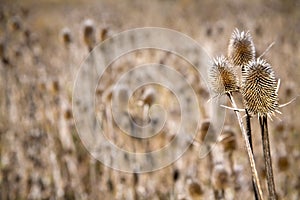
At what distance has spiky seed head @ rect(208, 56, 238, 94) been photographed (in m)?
1.40

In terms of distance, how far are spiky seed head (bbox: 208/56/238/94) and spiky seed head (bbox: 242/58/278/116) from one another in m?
0.06

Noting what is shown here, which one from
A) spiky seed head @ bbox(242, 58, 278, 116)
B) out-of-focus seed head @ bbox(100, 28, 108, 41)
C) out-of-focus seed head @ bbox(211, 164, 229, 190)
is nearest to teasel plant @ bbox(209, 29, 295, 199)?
spiky seed head @ bbox(242, 58, 278, 116)

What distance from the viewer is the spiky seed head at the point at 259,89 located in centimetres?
125

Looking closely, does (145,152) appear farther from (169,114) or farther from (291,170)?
(291,170)

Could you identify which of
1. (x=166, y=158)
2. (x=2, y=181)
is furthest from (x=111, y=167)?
(x=2, y=181)

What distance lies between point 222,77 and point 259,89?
153mm

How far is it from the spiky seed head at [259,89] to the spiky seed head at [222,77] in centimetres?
6

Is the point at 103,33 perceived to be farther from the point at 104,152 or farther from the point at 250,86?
the point at 250,86

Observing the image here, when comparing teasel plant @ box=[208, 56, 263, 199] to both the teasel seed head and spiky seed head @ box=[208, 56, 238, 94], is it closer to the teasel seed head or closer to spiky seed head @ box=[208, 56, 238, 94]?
spiky seed head @ box=[208, 56, 238, 94]

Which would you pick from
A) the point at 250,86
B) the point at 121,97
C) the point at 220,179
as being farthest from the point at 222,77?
the point at 121,97

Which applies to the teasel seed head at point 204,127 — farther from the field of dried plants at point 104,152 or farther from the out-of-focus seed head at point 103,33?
the out-of-focus seed head at point 103,33

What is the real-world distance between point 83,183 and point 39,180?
17.1 inches

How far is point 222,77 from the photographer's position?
141 centimetres

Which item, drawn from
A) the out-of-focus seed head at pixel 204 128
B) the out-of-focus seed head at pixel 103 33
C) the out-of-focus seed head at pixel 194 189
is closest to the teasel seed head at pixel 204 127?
the out-of-focus seed head at pixel 204 128
